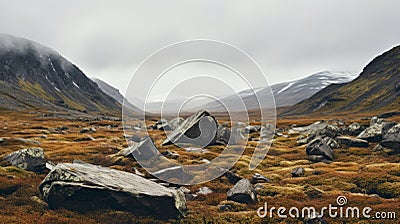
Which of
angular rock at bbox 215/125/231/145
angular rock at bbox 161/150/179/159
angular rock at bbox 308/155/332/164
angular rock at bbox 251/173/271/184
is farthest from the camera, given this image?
angular rock at bbox 215/125/231/145

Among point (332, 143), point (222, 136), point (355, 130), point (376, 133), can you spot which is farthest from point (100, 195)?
point (355, 130)

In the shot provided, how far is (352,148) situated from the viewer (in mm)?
48906

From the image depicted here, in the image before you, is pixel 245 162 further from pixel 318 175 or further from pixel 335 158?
pixel 335 158

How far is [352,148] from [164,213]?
1539 inches

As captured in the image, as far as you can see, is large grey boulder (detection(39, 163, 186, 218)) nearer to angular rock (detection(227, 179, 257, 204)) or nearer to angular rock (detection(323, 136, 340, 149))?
angular rock (detection(227, 179, 257, 204))

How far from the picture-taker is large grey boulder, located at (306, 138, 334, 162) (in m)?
44.2

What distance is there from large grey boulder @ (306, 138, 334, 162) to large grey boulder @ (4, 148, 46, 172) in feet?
114

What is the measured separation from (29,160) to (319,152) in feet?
124

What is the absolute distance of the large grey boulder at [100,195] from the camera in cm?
1942

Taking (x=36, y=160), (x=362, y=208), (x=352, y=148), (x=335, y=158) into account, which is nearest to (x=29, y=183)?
(x=36, y=160)

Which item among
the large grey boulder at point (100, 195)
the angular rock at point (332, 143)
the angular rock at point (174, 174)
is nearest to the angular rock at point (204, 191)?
the angular rock at point (174, 174)

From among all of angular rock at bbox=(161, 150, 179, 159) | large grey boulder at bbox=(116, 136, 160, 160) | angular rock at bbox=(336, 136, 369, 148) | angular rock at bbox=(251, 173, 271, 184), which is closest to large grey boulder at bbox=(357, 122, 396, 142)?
angular rock at bbox=(336, 136, 369, 148)

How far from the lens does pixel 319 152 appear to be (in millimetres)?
45594

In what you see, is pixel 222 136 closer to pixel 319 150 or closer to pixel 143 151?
pixel 319 150
